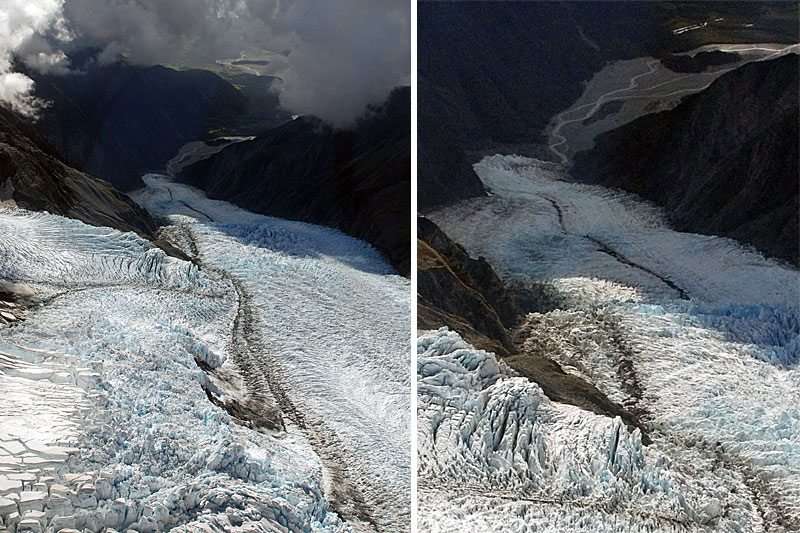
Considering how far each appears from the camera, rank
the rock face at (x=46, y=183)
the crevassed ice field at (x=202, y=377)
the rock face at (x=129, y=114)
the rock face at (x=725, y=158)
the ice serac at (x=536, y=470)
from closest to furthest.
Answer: the crevassed ice field at (x=202, y=377), the ice serac at (x=536, y=470), the rock face at (x=46, y=183), the rock face at (x=129, y=114), the rock face at (x=725, y=158)

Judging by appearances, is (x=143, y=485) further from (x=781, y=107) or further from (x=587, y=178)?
(x=781, y=107)

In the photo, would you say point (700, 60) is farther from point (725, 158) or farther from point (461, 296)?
point (461, 296)

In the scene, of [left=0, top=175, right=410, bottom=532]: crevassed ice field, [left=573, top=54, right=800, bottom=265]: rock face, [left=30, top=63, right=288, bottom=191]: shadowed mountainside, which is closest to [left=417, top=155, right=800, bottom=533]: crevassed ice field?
[left=573, top=54, right=800, bottom=265]: rock face

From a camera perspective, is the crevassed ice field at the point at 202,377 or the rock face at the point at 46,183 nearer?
the crevassed ice field at the point at 202,377

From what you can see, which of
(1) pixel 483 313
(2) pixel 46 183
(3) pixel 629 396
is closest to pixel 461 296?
(1) pixel 483 313

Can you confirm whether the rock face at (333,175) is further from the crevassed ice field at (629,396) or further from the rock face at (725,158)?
the rock face at (725,158)

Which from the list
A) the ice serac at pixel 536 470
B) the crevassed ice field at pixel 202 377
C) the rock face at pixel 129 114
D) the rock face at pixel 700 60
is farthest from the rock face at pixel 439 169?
the rock face at pixel 700 60
